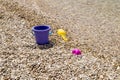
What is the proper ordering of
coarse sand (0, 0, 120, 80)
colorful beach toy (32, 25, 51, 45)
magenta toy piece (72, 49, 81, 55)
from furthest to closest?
colorful beach toy (32, 25, 51, 45) → magenta toy piece (72, 49, 81, 55) → coarse sand (0, 0, 120, 80)

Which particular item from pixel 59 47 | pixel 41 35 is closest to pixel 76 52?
pixel 59 47

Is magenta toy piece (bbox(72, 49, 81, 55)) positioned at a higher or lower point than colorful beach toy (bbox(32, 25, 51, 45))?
lower

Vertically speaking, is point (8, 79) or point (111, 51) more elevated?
point (8, 79)

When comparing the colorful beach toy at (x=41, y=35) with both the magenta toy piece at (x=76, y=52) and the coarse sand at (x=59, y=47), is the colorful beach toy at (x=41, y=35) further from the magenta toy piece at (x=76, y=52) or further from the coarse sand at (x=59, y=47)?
the magenta toy piece at (x=76, y=52)

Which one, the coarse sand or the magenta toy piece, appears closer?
the coarse sand

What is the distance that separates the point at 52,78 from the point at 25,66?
0.73 m

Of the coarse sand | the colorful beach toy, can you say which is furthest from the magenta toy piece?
the colorful beach toy

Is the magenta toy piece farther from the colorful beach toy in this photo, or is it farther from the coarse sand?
the colorful beach toy

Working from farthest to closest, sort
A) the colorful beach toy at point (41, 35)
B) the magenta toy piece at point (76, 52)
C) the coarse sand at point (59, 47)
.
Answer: the colorful beach toy at point (41, 35) → the magenta toy piece at point (76, 52) → the coarse sand at point (59, 47)

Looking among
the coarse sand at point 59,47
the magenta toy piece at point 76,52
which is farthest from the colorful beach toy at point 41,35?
the magenta toy piece at point 76,52

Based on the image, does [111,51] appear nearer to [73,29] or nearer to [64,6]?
[73,29]

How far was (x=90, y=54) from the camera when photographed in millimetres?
6441

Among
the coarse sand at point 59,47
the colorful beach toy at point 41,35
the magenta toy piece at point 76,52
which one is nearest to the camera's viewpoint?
the coarse sand at point 59,47

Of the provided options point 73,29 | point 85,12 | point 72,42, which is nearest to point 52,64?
point 72,42
